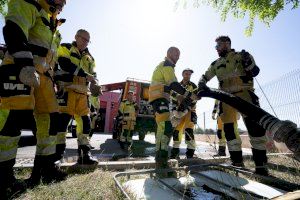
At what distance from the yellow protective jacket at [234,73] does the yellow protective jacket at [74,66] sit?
223 cm

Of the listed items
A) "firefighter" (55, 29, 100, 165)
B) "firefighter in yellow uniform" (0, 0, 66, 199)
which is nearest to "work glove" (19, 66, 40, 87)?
"firefighter in yellow uniform" (0, 0, 66, 199)

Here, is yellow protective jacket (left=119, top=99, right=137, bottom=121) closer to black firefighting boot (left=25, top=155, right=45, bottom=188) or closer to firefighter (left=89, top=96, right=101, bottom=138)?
firefighter (left=89, top=96, right=101, bottom=138)

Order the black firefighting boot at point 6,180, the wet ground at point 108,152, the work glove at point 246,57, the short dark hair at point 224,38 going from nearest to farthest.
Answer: the black firefighting boot at point 6,180 → the work glove at point 246,57 → the short dark hair at point 224,38 → the wet ground at point 108,152

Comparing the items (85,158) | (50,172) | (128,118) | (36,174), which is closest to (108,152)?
(128,118)

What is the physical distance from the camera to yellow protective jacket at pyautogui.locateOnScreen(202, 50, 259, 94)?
4.21 meters

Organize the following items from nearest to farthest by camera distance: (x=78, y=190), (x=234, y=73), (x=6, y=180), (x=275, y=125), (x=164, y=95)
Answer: (x=275, y=125) < (x=6, y=180) < (x=78, y=190) < (x=234, y=73) < (x=164, y=95)

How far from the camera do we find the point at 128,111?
9883 mm

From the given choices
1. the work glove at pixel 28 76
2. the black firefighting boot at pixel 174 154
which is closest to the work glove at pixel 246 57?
the black firefighting boot at pixel 174 154

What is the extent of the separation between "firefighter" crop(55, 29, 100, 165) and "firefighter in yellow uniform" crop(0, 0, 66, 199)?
0.85 meters

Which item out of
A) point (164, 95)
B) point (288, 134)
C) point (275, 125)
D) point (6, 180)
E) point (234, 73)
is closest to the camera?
point (288, 134)

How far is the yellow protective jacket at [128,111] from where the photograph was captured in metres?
9.80

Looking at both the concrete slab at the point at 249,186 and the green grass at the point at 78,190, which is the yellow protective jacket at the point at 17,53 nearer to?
the green grass at the point at 78,190

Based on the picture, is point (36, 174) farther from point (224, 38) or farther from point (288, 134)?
point (224, 38)

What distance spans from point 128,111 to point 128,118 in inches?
10.7
